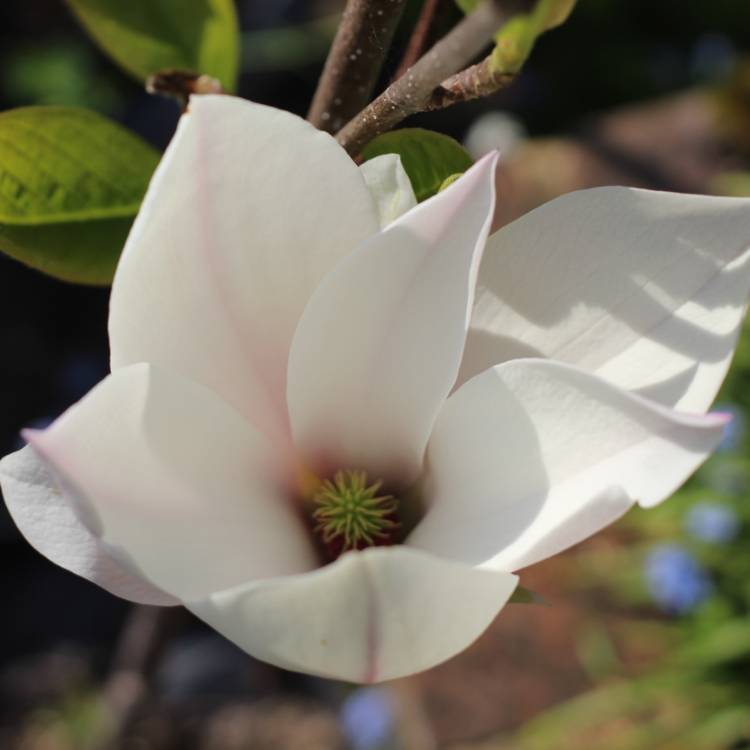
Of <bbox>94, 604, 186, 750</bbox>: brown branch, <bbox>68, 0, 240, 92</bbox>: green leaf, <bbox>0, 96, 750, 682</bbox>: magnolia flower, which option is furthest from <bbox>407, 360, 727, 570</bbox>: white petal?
<bbox>94, 604, 186, 750</bbox>: brown branch

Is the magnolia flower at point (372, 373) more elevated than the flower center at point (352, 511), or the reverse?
the magnolia flower at point (372, 373)

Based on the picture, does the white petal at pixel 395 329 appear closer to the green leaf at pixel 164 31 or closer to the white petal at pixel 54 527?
the white petal at pixel 54 527

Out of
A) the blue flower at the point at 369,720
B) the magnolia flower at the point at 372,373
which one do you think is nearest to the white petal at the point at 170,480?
the magnolia flower at the point at 372,373

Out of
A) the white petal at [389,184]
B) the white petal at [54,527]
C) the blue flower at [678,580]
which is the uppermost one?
the white petal at [389,184]

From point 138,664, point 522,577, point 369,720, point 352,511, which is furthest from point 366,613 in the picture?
point 369,720

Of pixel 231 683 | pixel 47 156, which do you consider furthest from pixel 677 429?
pixel 231 683

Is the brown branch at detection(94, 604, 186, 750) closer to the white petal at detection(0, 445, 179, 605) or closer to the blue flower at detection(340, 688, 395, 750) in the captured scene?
the white petal at detection(0, 445, 179, 605)
